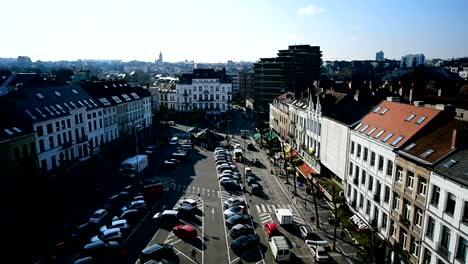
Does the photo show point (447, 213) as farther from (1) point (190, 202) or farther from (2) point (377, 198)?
(1) point (190, 202)

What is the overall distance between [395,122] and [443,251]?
1824cm

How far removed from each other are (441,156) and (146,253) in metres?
32.5

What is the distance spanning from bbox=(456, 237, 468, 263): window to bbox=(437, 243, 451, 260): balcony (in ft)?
3.39

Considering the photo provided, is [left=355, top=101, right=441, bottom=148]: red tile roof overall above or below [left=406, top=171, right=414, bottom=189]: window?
above

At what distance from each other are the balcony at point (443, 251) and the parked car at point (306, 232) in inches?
644

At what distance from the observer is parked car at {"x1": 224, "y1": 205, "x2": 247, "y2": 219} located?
165ft

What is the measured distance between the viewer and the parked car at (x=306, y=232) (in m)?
44.3

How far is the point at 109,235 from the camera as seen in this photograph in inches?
1681

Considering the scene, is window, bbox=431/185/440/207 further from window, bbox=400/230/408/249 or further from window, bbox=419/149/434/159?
window, bbox=400/230/408/249

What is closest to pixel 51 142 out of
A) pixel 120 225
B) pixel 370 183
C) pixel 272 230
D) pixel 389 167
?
pixel 120 225

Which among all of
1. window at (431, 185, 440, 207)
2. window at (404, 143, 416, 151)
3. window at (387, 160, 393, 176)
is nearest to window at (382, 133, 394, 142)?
window at (387, 160, 393, 176)

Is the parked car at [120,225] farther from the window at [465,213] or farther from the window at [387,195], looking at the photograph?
the window at [465,213]

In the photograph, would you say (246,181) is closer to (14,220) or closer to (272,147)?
(272,147)

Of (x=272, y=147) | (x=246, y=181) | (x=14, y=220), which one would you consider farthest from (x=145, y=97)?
(x=14, y=220)
